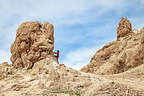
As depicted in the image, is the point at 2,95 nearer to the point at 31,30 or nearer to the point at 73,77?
the point at 73,77

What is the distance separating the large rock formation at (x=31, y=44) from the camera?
35.7 ft

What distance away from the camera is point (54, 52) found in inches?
452

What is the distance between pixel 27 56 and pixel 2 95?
3287 mm

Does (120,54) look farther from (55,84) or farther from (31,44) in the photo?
(55,84)

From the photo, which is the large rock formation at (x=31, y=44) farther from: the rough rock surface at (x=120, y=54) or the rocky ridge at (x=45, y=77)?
the rough rock surface at (x=120, y=54)

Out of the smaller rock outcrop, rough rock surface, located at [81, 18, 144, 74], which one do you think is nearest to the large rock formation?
rough rock surface, located at [81, 18, 144, 74]

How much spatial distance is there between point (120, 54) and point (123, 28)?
663 cm

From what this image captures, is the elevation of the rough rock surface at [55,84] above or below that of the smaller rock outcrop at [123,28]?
below

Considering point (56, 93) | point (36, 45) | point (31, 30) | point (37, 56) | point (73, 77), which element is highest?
point (31, 30)

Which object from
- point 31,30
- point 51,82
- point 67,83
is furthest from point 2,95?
point 31,30

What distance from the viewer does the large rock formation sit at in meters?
10.9

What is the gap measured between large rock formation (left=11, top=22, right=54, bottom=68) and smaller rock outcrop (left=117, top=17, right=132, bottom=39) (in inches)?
865

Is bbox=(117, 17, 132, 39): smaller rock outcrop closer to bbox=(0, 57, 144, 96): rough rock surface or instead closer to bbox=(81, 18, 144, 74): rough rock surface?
bbox=(81, 18, 144, 74): rough rock surface

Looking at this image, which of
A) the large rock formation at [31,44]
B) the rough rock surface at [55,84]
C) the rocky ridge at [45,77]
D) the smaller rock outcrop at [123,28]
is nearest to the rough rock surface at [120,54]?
the smaller rock outcrop at [123,28]
